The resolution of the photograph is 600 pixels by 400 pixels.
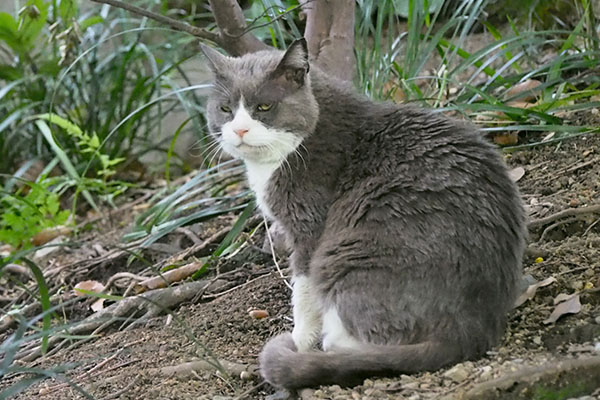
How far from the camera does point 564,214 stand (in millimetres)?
2773

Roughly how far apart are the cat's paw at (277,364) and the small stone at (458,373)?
420 mm

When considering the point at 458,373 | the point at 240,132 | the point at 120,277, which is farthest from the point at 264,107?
the point at 120,277

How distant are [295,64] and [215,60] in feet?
1.02

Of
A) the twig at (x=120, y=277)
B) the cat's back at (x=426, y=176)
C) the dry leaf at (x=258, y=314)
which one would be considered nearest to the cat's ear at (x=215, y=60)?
the cat's back at (x=426, y=176)

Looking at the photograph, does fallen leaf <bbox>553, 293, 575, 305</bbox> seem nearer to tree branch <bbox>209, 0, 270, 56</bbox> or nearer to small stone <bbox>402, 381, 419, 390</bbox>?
small stone <bbox>402, 381, 419, 390</bbox>

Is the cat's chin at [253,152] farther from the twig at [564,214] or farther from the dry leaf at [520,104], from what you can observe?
the dry leaf at [520,104]

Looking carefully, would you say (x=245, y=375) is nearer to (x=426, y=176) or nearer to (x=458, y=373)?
(x=458, y=373)

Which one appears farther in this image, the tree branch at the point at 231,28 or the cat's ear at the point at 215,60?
the tree branch at the point at 231,28

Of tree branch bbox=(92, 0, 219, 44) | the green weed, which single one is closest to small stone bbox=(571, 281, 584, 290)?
tree branch bbox=(92, 0, 219, 44)

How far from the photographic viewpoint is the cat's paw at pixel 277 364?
7.03 ft

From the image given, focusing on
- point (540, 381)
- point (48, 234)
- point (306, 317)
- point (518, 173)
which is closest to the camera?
point (540, 381)

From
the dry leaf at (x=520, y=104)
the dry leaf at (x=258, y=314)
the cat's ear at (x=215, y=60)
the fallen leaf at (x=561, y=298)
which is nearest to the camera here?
the fallen leaf at (x=561, y=298)

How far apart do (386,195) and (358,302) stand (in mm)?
346

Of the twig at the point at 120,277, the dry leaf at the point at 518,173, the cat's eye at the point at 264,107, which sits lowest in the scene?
the twig at the point at 120,277
